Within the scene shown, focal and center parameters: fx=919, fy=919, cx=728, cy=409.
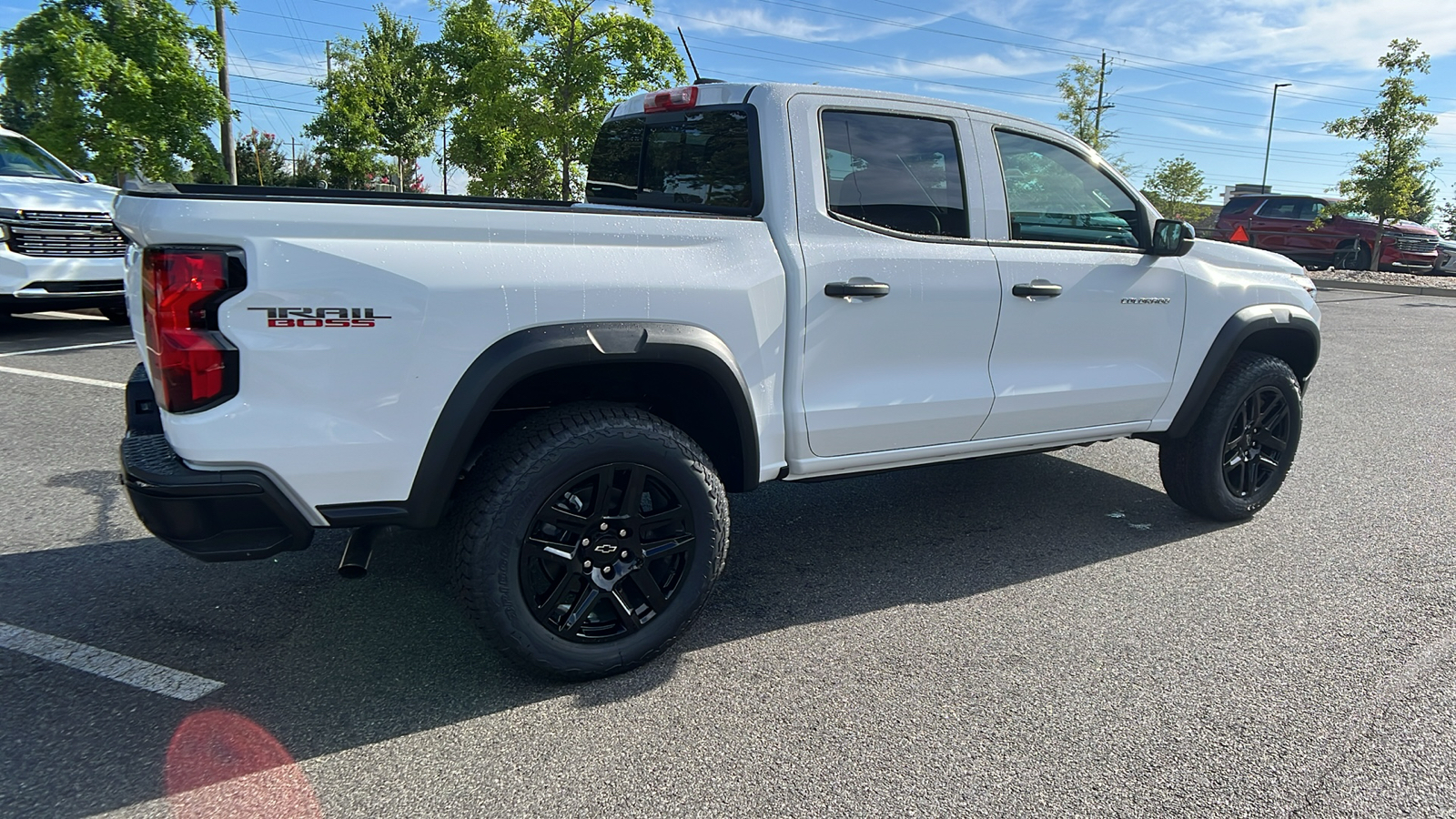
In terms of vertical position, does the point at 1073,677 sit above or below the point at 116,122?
below

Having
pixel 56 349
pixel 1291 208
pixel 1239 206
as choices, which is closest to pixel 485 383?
pixel 56 349

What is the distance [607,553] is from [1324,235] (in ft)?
79.5

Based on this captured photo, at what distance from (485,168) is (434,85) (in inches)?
237

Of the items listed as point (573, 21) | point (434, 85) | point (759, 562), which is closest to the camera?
point (759, 562)

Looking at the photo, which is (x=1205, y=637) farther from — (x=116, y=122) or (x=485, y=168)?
(x=485, y=168)

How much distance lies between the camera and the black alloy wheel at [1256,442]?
4.36 meters

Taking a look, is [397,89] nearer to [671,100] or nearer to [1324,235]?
[1324,235]

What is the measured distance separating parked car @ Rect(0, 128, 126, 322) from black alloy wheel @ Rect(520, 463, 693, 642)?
24.3 ft

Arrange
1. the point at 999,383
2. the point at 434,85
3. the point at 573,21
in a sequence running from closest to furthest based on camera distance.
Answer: the point at 999,383 < the point at 573,21 < the point at 434,85

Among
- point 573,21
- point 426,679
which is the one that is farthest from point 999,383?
point 573,21

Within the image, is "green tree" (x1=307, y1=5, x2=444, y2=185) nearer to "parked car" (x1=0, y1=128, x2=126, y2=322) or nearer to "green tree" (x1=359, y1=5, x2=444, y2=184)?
"green tree" (x1=359, y1=5, x2=444, y2=184)

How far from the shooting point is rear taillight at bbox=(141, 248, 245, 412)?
2227 mm

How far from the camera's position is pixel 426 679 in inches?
111

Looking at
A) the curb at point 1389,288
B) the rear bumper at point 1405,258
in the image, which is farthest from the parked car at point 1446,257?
the curb at point 1389,288
